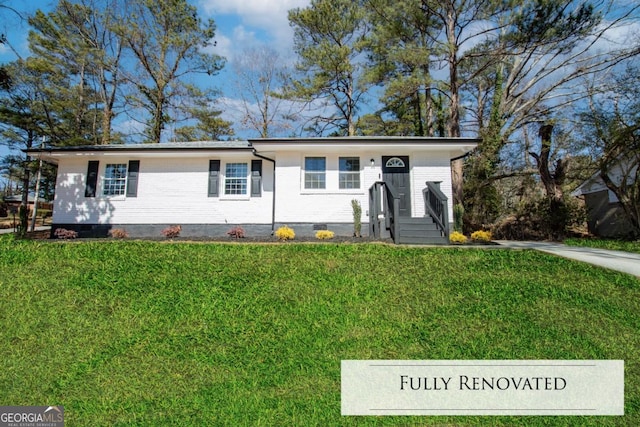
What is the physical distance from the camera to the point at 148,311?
388cm

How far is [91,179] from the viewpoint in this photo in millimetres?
11164

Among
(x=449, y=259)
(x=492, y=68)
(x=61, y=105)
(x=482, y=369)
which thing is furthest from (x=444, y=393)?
(x=61, y=105)

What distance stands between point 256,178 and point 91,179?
19.9ft

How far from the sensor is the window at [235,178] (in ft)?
36.7

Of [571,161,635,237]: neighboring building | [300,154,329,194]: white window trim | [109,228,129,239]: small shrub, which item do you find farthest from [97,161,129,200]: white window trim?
[571,161,635,237]: neighboring building

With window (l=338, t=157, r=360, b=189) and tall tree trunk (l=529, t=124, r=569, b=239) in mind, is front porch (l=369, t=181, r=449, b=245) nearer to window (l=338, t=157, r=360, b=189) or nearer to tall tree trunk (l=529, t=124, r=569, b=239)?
window (l=338, t=157, r=360, b=189)

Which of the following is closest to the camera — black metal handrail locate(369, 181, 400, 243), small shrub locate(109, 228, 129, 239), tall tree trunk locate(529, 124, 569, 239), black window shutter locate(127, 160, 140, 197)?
black metal handrail locate(369, 181, 400, 243)

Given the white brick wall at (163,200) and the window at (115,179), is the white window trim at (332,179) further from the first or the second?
the window at (115,179)

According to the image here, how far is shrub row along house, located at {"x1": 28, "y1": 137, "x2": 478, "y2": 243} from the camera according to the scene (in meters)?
10.5

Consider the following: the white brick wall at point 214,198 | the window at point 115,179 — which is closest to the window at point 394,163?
the white brick wall at point 214,198

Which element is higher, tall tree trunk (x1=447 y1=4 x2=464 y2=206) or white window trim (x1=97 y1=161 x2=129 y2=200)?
tall tree trunk (x1=447 y1=4 x2=464 y2=206)

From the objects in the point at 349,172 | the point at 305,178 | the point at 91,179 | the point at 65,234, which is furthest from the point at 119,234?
the point at 349,172

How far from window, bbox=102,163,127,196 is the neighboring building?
1912cm

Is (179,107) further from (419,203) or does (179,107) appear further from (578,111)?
(578,111)
